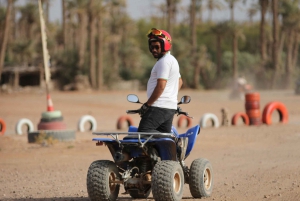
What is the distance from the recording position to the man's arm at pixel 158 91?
721 centimetres

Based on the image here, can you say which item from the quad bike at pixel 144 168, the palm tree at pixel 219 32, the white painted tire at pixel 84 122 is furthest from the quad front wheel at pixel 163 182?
the palm tree at pixel 219 32

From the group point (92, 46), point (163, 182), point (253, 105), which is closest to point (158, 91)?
point (163, 182)

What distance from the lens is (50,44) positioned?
2530 inches

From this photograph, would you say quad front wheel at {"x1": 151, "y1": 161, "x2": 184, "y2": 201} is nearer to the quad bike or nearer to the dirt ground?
the quad bike

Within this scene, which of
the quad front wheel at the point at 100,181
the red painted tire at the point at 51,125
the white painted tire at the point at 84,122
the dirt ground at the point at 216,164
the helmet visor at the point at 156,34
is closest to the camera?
the quad front wheel at the point at 100,181

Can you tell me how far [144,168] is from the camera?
7391 mm

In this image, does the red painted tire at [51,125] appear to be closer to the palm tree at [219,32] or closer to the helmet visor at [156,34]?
the helmet visor at [156,34]

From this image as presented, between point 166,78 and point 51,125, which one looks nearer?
point 166,78

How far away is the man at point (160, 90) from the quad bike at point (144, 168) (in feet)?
0.50

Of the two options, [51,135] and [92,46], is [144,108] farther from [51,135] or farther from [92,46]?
[92,46]

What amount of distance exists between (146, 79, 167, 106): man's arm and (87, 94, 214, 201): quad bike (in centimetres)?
19

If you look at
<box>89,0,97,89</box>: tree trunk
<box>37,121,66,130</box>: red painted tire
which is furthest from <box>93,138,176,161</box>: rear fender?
<box>89,0,97,89</box>: tree trunk

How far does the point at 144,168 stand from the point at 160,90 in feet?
2.88

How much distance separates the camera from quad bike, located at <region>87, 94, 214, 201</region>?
6902mm
